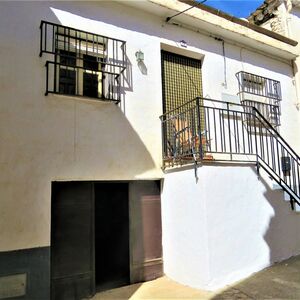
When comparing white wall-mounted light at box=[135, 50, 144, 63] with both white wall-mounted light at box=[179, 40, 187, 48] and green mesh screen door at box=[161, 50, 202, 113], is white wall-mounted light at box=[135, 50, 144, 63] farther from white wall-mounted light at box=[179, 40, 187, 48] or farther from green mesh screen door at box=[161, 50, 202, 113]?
white wall-mounted light at box=[179, 40, 187, 48]

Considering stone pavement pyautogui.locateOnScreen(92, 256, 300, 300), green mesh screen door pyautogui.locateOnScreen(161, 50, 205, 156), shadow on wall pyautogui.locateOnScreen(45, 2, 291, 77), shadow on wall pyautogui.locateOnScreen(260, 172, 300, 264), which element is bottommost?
stone pavement pyautogui.locateOnScreen(92, 256, 300, 300)

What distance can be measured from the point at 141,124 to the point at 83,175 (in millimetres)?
1486

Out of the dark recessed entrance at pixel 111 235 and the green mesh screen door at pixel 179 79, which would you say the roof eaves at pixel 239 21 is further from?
the dark recessed entrance at pixel 111 235

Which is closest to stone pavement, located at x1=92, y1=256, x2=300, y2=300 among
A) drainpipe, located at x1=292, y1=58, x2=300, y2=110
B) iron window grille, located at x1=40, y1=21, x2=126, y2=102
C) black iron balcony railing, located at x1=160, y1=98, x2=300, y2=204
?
black iron balcony railing, located at x1=160, y1=98, x2=300, y2=204

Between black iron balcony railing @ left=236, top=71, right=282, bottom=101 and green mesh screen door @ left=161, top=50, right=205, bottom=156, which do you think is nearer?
green mesh screen door @ left=161, top=50, right=205, bottom=156

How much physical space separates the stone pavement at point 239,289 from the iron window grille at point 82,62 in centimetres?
322

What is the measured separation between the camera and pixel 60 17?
16.8 ft

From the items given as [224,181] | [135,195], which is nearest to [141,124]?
[135,195]

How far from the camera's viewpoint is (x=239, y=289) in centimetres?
454

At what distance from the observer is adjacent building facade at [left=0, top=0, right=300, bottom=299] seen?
444 cm

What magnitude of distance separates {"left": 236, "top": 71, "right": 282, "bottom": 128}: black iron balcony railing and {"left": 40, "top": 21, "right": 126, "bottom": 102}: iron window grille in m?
3.32

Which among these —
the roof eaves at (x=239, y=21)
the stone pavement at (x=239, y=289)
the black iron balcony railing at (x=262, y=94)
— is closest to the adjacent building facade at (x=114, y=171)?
the stone pavement at (x=239, y=289)

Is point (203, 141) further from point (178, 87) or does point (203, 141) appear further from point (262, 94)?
point (262, 94)

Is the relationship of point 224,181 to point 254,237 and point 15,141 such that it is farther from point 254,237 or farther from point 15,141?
point 15,141
